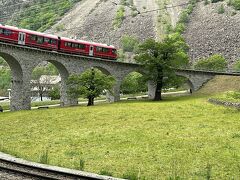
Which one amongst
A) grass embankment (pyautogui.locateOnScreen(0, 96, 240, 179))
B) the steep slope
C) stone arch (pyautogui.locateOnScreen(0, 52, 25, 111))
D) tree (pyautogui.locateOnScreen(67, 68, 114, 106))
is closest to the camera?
grass embankment (pyautogui.locateOnScreen(0, 96, 240, 179))

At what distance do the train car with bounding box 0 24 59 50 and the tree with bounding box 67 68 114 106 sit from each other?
5199mm

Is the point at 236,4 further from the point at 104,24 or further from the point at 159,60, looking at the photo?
the point at 159,60

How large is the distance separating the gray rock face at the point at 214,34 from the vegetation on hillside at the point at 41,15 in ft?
189

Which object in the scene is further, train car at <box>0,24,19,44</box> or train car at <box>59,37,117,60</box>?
train car at <box>59,37,117,60</box>

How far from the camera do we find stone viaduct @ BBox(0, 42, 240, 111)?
4900 centimetres

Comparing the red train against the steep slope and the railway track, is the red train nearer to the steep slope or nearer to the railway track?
the railway track

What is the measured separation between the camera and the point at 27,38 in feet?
158

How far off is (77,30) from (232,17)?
49.9m

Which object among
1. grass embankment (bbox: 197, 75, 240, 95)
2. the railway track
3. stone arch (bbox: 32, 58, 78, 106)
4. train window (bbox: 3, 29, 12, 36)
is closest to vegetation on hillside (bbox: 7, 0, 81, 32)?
grass embankment (bbox: 197, 75, 240, 95)

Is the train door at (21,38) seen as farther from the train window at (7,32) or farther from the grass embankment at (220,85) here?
the grass embankment at (220,85)

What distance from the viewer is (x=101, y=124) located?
31.1 m

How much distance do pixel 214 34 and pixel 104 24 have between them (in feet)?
131

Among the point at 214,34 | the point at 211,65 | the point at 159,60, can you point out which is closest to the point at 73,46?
the point at 159,60

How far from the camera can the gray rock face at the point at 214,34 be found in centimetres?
10319
